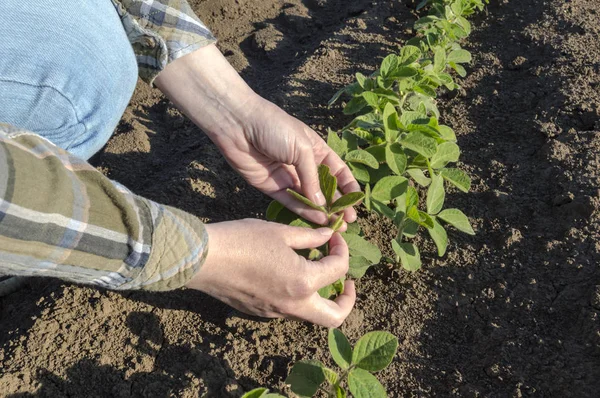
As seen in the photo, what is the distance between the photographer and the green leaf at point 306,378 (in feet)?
5.12

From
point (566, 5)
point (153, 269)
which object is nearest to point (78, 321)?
point (153, 269)

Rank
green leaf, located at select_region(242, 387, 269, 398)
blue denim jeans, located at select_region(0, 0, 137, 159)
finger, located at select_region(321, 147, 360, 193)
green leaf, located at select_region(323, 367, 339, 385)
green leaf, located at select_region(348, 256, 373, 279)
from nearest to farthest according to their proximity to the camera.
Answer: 1. green leaf, located at select_region(242, 387, 269, 398)
2. green leaf, located at select_region(323, 367, 339, 385)
3. blue denim jeans, located at select_region(0, 0, 137, 159)
4. green leaf, located at select_region(348, 256, 373, 279)
5. finger, located at select_region(321, 147, 360, 193)

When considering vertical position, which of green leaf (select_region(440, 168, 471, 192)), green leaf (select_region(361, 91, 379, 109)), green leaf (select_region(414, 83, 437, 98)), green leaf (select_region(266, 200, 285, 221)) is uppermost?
green leaf (select_region(414, 83, 437, 98))

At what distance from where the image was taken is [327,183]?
1.92 metres

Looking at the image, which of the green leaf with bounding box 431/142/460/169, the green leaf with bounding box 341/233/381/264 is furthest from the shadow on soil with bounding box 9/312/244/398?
the green leaf with bounding box 431/142/460/169

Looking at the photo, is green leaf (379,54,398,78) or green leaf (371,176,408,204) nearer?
green leaf (371,176,408,204)

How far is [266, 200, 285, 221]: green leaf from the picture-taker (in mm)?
2043

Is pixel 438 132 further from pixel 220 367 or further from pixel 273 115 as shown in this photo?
pixel 220 367

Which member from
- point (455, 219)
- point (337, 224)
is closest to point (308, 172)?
point (337, 224)

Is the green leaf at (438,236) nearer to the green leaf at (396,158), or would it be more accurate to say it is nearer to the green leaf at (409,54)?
the green leaf at (396,158)

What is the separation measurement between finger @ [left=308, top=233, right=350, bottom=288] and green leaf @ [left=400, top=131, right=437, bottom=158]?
46 centimetres

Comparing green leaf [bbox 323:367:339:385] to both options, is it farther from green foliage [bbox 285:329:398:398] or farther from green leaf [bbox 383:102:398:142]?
green leaf [bbox 383:102:398:142]

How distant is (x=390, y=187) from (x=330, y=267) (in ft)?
1.53

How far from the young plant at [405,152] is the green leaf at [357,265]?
109 mm
